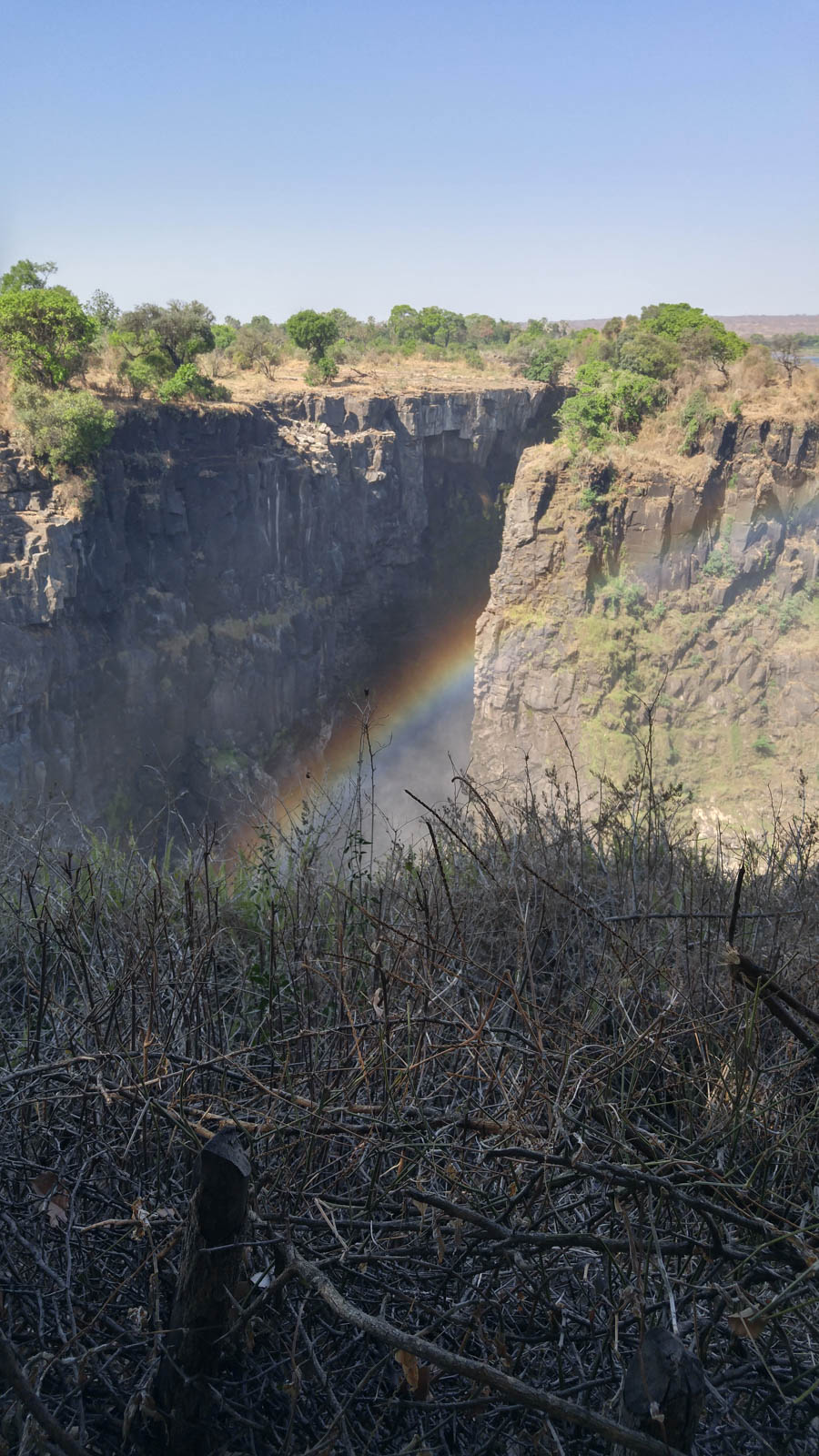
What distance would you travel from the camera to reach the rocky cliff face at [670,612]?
25734 millimetres

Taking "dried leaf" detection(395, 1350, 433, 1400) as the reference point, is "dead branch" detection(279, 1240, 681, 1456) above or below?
above

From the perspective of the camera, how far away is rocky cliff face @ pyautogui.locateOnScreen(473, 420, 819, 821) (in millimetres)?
25734

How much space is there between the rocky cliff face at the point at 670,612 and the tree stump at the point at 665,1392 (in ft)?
81.0

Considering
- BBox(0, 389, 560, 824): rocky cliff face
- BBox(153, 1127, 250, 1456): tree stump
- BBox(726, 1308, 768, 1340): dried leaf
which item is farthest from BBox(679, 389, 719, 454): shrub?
BBox(153, 1127, 250, 1456): tree stump

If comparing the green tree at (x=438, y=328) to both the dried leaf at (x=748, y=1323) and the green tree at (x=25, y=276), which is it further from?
the dried leaf at (x=748, y=1323)

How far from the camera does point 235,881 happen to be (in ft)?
11.1

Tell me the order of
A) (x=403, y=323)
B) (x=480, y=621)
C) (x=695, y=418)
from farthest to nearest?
1. (x=403, y=323)
2. (x=480, y=621)
3. (x=695, y=418)

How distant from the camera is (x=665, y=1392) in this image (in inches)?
36.2

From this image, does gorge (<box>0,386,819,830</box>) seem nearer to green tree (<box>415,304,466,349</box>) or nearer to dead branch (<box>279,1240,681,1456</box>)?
green tree (<box>415,304,466,349</box>)

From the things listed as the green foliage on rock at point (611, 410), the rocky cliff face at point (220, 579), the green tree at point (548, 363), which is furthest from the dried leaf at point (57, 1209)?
the green tree at point (548, 363)

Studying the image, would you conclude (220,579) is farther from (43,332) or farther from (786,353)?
(786,353)

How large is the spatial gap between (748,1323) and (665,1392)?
0.56 feet

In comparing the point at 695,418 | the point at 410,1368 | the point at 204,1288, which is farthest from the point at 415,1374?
the point at 695,418

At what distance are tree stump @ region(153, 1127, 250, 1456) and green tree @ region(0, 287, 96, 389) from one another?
2274cm
